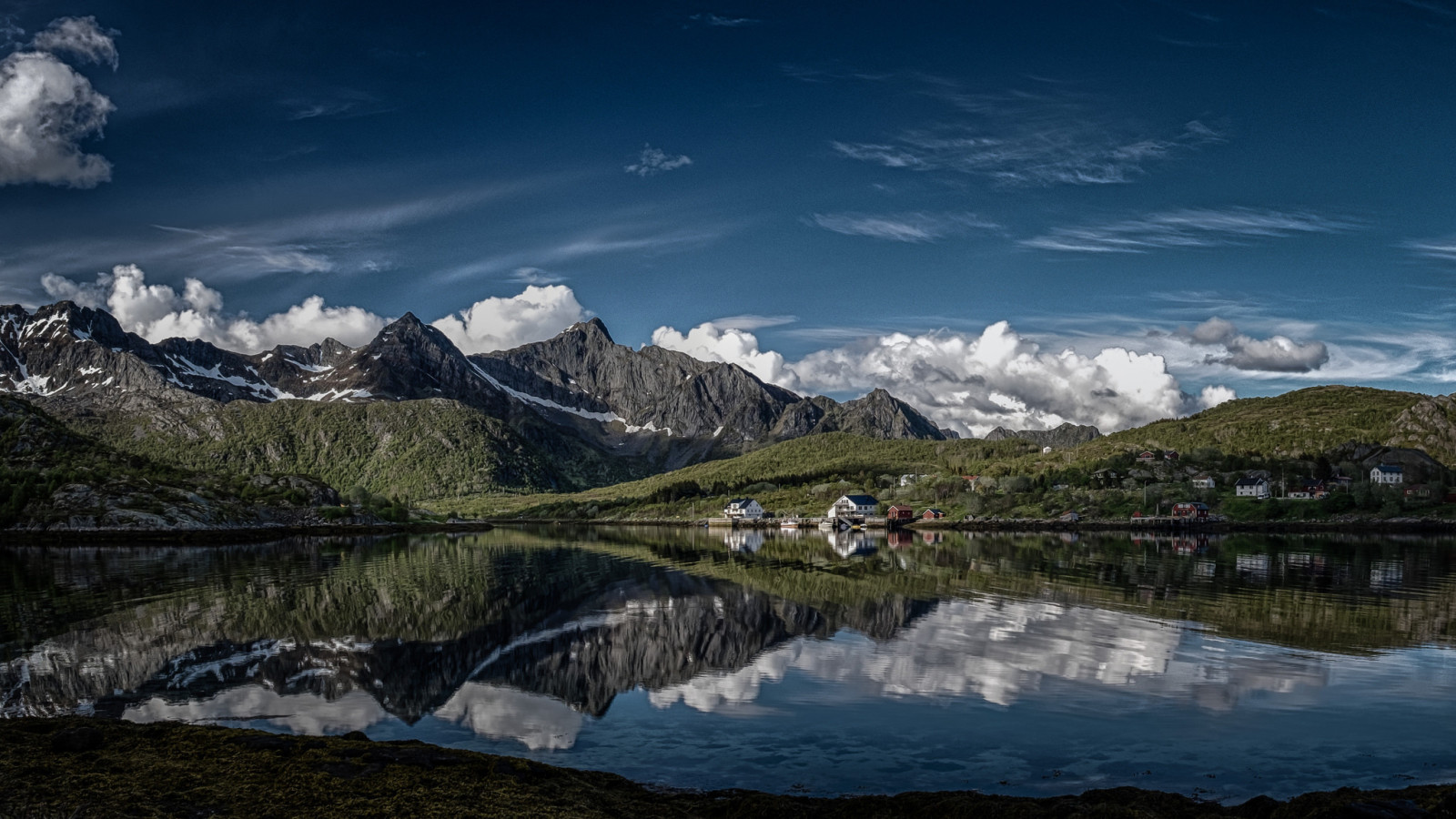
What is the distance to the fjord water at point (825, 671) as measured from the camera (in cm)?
2273

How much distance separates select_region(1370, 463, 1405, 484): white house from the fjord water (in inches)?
5556

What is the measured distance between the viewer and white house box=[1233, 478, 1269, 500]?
18043 centimetres

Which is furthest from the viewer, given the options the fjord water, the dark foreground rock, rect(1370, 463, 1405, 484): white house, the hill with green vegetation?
rect(1370, 463, 1405, 484): white house

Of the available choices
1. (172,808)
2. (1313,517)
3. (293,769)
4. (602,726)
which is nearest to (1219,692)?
(602,726)

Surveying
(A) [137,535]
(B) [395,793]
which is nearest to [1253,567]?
(B) [395,793]

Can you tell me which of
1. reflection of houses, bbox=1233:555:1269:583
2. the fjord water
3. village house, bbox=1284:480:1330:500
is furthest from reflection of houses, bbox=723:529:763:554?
village house, bbox=1284:480:1330:500

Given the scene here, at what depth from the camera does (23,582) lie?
234 ft

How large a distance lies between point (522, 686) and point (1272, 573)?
64282 millimetres

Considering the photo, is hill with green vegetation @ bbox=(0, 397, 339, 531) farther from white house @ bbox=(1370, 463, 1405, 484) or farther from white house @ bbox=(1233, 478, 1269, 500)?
white house @ bbox=(1370, 463, 1405, 484)

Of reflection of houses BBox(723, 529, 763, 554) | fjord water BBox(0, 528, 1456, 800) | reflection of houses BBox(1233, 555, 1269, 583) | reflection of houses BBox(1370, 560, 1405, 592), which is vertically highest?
reflection of houses BBox(1370, 560, 1405, 592)

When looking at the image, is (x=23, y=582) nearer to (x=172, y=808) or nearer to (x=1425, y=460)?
(x=172, y=808)

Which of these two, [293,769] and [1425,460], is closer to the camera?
[293,769]

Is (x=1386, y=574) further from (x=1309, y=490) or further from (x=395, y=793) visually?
(x=1309, y=490)

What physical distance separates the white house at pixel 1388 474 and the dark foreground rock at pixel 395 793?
214170 millimetres
